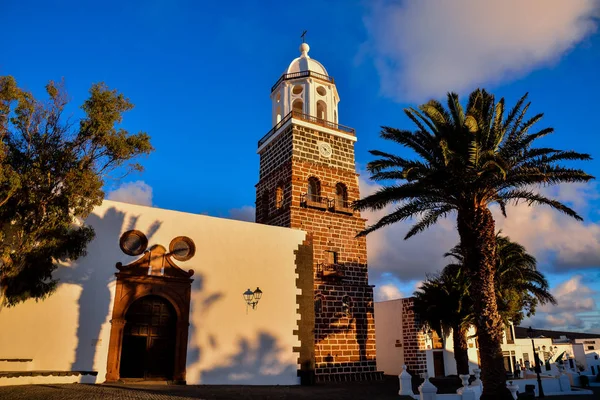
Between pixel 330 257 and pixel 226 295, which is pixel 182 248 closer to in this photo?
pixel 226 295

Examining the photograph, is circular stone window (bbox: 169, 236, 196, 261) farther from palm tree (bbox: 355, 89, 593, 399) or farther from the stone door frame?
palm tree (bbox: 355, 89, 593, 399)

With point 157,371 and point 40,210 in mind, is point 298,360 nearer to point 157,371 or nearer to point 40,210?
point 157,371

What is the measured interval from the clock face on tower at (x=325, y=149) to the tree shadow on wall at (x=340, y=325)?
5402 mm

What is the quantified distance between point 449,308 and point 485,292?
420 inches

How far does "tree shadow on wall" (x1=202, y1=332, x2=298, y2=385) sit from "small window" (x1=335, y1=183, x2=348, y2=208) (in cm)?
754

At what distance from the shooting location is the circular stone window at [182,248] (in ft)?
50.3

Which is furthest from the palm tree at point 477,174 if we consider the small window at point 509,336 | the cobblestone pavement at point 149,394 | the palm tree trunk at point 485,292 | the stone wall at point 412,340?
the small window at point 509,336

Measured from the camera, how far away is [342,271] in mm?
19859

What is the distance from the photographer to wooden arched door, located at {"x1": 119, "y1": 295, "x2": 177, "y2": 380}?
14102 mm

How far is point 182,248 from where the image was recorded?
1554 cm

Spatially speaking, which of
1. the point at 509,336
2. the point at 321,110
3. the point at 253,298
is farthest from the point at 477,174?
the point at 509,336

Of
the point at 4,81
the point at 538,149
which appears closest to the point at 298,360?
the point at 538,149

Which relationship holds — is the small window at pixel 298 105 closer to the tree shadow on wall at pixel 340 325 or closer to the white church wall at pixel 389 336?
the tree shadow on wall at pixel 340 325

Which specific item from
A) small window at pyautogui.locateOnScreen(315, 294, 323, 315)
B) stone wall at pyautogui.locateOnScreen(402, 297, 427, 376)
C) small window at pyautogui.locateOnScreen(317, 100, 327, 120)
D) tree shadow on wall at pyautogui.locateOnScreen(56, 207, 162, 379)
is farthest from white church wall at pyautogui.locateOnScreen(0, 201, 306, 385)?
stone wall at pyautogui.locateOnScreen(402, 297, 427, 376)
